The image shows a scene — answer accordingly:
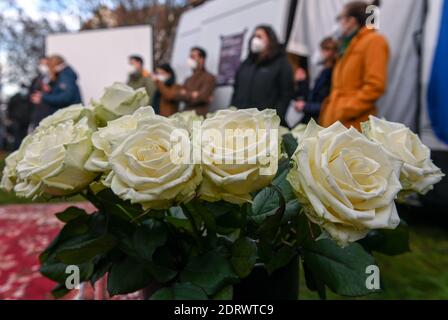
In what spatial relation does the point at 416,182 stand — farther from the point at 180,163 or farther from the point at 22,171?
the point at 22,171

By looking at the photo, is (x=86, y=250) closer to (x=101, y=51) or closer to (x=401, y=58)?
(x=401, y=58)

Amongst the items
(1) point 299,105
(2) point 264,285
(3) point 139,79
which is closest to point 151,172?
(2) point 264,285

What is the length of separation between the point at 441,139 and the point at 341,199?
264 centimetres

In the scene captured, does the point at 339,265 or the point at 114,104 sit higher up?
the point at 114,104

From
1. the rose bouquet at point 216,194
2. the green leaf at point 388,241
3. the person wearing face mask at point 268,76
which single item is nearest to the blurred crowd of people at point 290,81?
the person wearing face mask at point 268,76

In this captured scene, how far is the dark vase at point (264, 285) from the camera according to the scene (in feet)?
2.26

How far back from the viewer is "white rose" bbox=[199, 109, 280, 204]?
1.67 ft

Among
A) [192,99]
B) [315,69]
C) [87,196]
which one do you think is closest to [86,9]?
[192,99]

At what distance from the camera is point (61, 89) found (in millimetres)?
5051

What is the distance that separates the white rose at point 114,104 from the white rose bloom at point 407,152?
0.37 meters

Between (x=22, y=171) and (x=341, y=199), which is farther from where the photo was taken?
(x=22, y=171)

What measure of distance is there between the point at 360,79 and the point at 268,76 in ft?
2.85

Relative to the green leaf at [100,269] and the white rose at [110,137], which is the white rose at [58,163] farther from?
the green leaf at [100,269]

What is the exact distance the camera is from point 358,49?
9.02 ft
